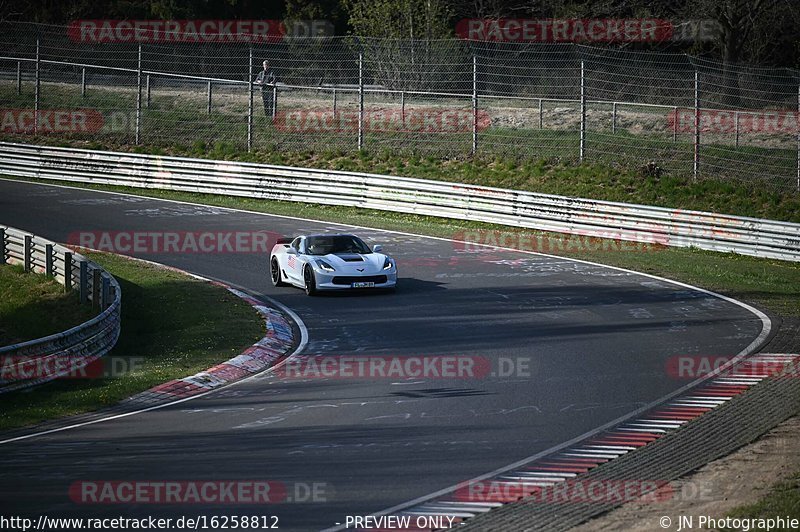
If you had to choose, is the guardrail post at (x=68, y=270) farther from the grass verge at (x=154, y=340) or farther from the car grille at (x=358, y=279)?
the car grille at (x=358, y=279)

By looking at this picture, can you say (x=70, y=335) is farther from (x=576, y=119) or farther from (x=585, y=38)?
(x=585, y=38)

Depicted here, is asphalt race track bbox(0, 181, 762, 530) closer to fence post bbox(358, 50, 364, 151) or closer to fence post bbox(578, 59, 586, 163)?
fence post bbox(578, 59, 586, 163)

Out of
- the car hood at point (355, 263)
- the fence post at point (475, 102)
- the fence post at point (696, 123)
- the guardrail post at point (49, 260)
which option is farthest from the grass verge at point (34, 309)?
the fence post at point (696, 123)

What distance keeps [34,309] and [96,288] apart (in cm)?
155

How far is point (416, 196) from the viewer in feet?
96.5

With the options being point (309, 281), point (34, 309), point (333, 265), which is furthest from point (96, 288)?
point (333, 265)

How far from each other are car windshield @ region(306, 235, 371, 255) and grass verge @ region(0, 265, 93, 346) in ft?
13.8

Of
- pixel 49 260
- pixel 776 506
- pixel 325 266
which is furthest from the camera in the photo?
pixel 49 260

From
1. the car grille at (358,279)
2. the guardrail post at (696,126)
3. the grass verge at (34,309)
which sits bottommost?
the grass verge at (34,309)

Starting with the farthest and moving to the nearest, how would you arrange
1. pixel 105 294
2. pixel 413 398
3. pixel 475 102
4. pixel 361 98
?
1. pixel 361 98
2. pixel 475 102
3. pixel 105 294
4. pixel 413 398

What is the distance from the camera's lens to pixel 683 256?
80.1 feet

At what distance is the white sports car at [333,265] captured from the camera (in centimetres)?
1994

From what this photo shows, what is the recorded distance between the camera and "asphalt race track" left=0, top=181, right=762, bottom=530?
9727mm

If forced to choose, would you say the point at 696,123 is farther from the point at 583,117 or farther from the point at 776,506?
the point at 776,506
